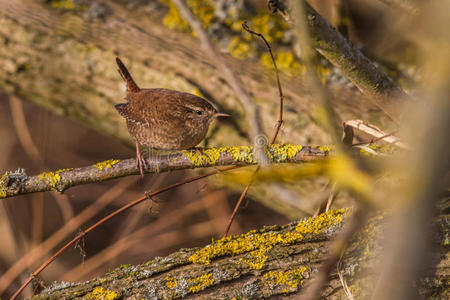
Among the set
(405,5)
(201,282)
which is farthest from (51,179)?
(405,5)

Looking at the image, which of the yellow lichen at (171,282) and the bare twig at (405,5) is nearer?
the yellow lichen at (171,282)

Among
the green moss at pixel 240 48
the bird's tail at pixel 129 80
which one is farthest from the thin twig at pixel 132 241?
the bird's tail at pixel 129 80

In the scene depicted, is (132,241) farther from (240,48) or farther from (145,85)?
(240,48)

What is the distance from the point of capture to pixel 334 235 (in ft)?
5.06

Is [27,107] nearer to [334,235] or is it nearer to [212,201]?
[212,201]

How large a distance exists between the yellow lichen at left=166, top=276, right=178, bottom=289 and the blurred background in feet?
2.86

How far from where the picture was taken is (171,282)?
4.91 ft

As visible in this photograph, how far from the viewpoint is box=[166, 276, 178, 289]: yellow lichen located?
1488 millimetres

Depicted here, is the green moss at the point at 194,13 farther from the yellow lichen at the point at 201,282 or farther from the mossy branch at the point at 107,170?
the yellow lichen at the point at 201,282

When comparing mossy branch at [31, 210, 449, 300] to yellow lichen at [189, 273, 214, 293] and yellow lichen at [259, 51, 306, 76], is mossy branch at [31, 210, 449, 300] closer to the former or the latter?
yellow lichen at [189, 273, 214, 293]

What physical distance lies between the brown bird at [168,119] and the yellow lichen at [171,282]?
659mm

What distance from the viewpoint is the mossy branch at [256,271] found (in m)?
1.43

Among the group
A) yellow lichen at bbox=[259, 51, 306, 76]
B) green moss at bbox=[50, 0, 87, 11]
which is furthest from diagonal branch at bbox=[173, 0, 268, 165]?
green moss at bbox=[50, 0, 87, 11]

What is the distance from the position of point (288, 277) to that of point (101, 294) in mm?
674
